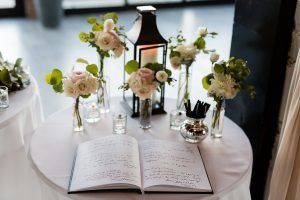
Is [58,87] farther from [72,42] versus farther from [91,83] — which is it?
[72,42]

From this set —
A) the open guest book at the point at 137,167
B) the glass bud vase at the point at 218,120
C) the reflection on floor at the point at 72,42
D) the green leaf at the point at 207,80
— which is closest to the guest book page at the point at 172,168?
the open guest book at the point at 137,167

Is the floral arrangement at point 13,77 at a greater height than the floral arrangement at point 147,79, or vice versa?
the floral arrangement at point 147,79

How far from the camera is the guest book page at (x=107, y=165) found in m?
1.35

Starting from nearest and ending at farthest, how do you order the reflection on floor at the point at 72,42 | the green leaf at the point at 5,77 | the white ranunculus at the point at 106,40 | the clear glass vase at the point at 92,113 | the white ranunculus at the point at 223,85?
the white ranunculus at the point at 223,85, the white ranunculus at the point at 106,40, the clear glass vase at the point at 92,113, the green leaf at the point at 5,77, the reflection on floor at the point at 72,42

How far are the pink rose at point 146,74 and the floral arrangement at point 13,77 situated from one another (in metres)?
0.71

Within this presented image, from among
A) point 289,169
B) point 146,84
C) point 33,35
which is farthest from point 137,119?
point 33,35

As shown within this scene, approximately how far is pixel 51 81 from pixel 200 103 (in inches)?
21.8

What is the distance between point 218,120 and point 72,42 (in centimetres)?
320

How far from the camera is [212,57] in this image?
5.21 ft

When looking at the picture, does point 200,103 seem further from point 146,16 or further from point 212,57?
point 146,16

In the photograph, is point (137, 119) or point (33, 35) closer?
point (137, 119)

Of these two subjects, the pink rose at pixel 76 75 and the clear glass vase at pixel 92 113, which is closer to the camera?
the pink rose at pixel 76 75

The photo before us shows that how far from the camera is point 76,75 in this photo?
61.4 inches

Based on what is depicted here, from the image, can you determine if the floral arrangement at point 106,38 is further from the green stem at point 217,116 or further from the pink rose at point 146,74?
the green stem at point 217,116
